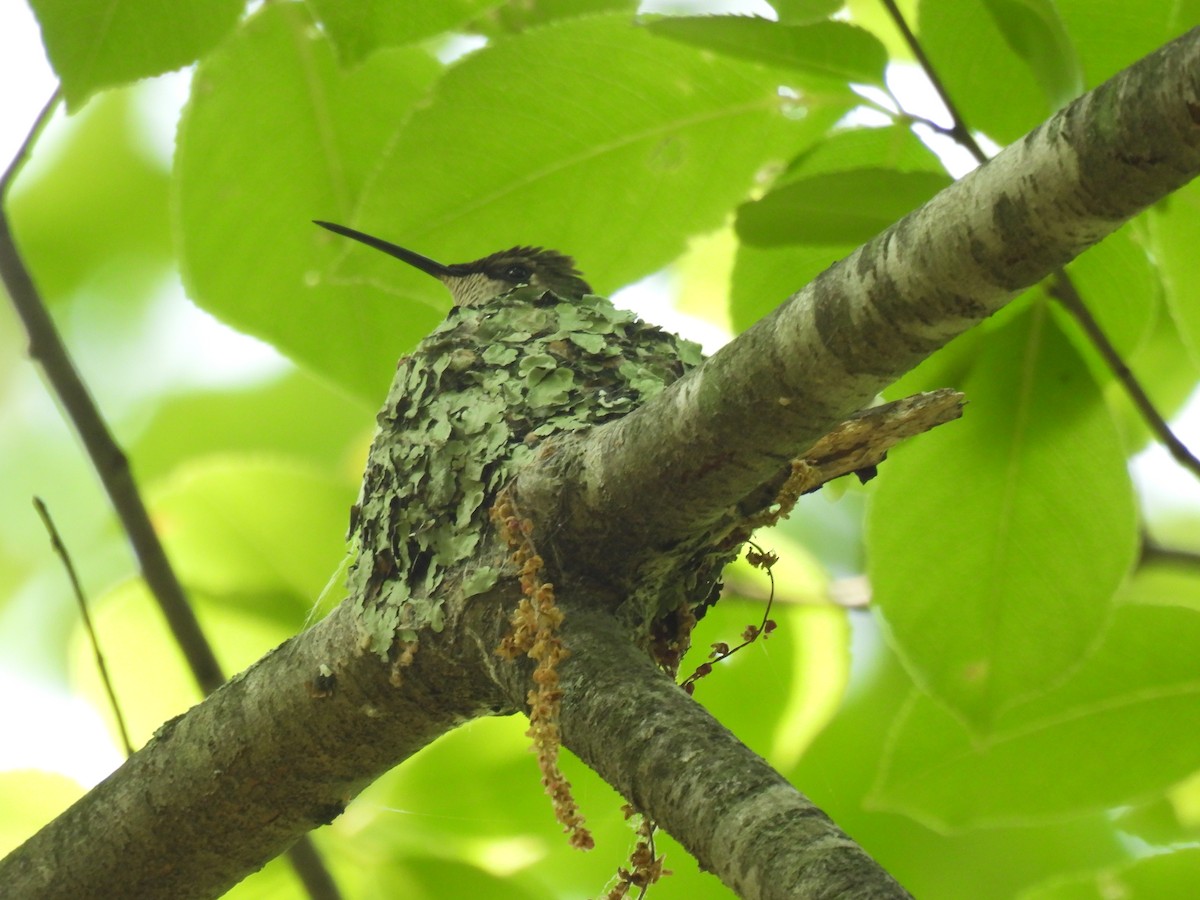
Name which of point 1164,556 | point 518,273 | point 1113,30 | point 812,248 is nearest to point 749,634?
point 812,248

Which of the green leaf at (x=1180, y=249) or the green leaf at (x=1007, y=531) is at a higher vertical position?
the green leaf at (x=1180, y=249)

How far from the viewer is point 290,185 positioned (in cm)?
255

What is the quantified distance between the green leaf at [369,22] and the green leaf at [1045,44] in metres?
0.76

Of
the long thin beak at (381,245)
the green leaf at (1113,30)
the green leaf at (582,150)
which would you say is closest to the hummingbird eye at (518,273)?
the long thin beak at (381,245)

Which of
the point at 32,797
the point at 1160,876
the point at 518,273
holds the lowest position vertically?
the point at 1160,876

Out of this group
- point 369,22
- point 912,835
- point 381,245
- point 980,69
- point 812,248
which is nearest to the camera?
point 369,22

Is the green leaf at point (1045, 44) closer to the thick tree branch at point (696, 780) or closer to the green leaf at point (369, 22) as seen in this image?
the green leaf at point (369, 22)

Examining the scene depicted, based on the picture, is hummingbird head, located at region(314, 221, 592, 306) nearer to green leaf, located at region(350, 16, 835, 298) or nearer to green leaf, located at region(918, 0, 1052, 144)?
green leaf, located at region(350, 16, 835, 298)

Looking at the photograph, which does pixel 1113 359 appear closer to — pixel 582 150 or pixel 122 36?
pixel 582 150

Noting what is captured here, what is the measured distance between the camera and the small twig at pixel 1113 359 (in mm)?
1948

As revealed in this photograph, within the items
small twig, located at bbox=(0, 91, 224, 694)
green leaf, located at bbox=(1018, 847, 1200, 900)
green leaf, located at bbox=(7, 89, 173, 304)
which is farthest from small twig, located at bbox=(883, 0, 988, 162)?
green leaf, located at bbox=(7, 89, 173, 304)

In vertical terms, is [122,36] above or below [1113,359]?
above

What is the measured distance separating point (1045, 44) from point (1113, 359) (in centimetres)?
54

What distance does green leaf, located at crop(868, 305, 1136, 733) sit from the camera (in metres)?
2.07
